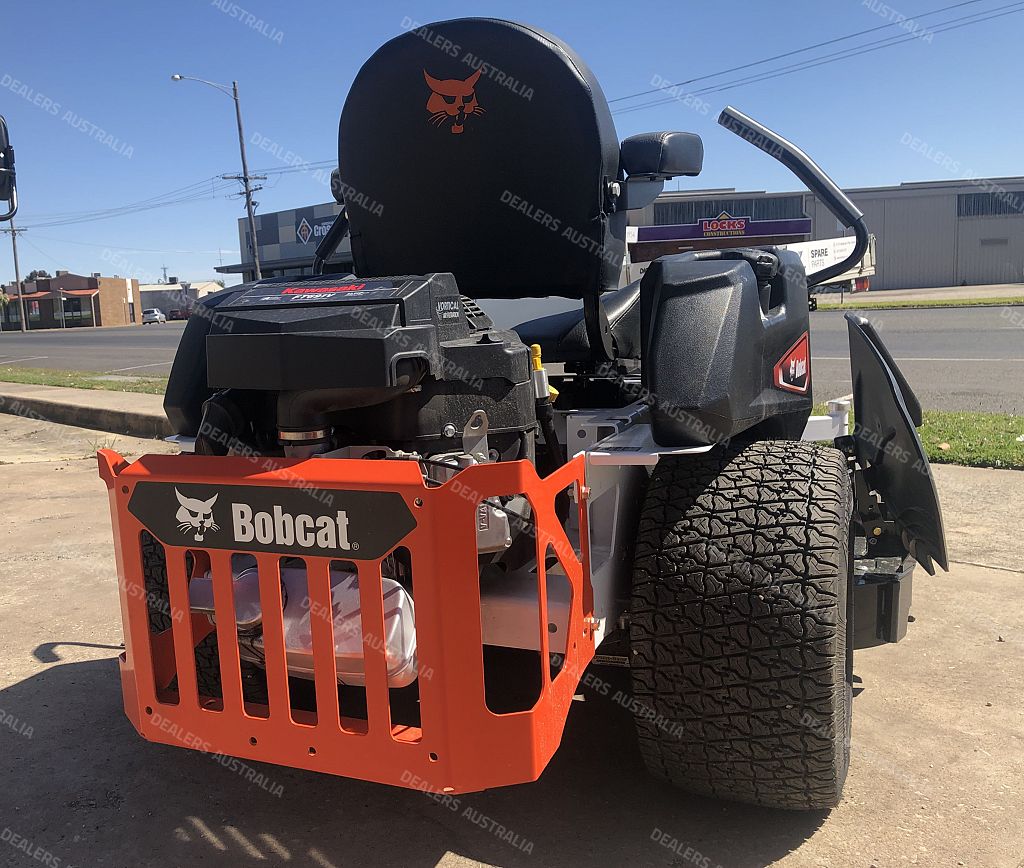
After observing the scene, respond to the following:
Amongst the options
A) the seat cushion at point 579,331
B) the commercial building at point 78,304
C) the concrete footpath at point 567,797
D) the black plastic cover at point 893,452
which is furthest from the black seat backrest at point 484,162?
the commercial building at point 78,304

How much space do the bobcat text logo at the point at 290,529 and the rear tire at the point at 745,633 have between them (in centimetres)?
72

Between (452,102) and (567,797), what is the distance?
198 cm

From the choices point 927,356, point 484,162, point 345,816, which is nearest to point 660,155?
point 484,162

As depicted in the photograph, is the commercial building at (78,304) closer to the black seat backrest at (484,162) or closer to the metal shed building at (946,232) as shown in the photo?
the metal shed building at (946,232)

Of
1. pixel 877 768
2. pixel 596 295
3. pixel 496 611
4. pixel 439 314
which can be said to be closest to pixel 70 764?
pixel 496 611

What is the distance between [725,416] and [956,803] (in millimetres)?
1257

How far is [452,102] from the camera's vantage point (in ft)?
8.80

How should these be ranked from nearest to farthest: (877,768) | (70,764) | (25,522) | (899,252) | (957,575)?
(877,768), (70,764), (957,575), (25,522), (899,252)

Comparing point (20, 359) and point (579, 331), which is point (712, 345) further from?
point (20, 359)

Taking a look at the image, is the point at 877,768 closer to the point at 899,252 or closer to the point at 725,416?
the point at 725,416

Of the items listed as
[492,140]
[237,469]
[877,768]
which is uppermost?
[492,140]

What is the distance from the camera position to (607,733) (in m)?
2.87

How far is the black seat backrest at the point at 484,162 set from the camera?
2545 millimetres

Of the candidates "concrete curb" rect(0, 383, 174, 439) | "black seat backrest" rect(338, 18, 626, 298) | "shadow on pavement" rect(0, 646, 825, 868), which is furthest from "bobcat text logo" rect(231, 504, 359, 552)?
"concrete curb" rect(0, 383, 174, 439)
